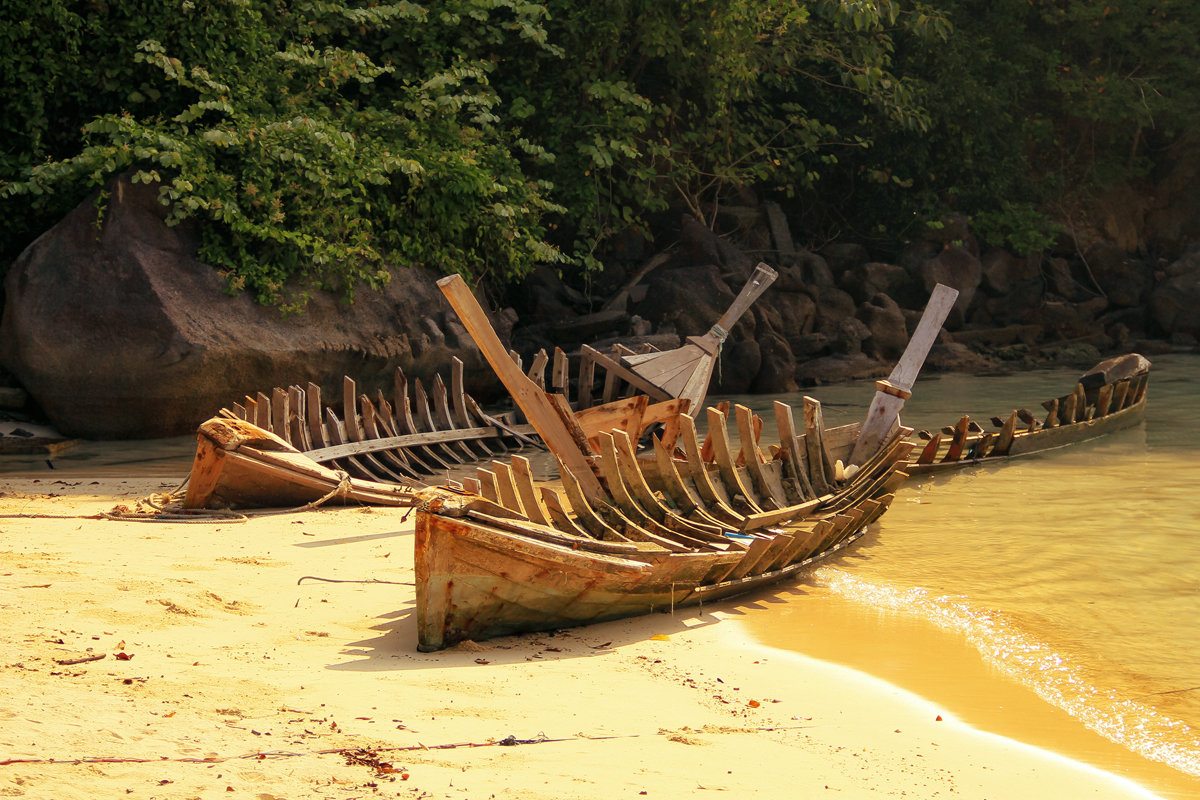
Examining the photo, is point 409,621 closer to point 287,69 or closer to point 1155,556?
point 1155,556

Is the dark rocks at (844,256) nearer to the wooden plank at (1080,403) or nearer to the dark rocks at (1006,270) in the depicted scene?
the dark rocks at (1006,270)

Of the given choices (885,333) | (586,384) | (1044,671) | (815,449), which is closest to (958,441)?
(815,449)

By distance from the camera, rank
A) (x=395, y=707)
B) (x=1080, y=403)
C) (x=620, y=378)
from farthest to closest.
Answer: (x=1080, y=403) < (x=620, y=378) < (x=395, y=707)

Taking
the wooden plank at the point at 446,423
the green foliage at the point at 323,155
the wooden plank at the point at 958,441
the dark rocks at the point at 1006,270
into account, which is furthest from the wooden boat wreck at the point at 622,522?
the dark rocks at the point at 1006,270

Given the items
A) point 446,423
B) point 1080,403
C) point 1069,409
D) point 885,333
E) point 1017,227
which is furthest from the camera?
point 1017,227

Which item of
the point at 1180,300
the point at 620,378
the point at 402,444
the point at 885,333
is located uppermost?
the point at 1180,300

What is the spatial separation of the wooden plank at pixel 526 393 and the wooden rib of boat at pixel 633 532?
117 millimetres

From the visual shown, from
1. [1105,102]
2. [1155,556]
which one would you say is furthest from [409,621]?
[1105,102]

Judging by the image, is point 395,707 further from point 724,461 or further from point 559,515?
point 724,461

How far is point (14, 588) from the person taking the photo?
14.5 ft

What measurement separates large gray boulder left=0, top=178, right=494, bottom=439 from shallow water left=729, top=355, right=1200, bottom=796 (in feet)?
20.7

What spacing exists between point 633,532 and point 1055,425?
736 centimetres

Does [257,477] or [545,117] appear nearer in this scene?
[257,477]

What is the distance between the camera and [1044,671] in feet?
16.0
